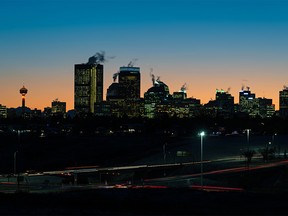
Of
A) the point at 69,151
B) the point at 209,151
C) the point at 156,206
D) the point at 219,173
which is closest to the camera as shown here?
the point at 156,206

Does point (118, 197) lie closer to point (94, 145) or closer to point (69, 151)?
point (69, 151)

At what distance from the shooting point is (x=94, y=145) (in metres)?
183

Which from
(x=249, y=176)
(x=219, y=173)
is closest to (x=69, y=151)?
(x=219, y=173)

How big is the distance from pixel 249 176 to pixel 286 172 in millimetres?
6648

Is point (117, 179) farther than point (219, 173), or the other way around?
point (117, 179)

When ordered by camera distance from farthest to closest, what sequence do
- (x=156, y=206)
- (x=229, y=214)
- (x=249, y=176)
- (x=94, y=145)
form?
(x=94, y=145), (x=249, y=176), (x=156, y=206), (x=229, y=214)

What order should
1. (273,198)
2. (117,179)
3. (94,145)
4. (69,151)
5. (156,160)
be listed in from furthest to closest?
(94,145) → (69,151) → (156,160) → (117,179) → (273,198)

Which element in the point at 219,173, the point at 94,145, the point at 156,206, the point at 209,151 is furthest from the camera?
the point at 94,145

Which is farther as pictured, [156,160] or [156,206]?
[156,160]

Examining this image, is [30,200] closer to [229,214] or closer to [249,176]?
[229,214]

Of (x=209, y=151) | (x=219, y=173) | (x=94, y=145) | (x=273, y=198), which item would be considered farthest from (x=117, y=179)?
(x=94, y=145)

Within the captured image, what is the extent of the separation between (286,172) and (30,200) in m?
36.9

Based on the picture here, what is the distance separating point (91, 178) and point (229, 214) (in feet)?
159

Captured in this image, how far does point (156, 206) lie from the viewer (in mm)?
46031
